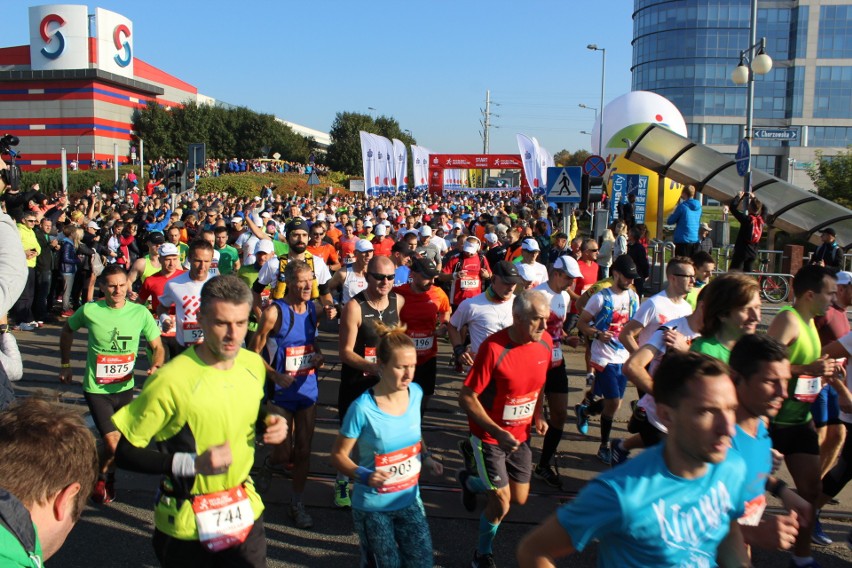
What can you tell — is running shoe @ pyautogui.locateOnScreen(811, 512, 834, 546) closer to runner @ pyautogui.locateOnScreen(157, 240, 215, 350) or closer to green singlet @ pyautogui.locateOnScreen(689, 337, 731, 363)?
green singlet @ pyautogui.locateOnScreen(689, 337, 731, 363)

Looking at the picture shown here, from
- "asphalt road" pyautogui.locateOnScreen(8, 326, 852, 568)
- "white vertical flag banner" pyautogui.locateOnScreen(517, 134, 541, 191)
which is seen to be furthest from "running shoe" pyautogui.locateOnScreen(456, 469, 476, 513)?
"white vertical flag banner" pyautogui.locateOnScreen(517, 134, 541, 191)

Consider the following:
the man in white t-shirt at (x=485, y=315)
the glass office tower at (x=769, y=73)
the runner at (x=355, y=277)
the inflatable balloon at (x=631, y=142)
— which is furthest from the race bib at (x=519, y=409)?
the glass office tower at (x=769, y=73)

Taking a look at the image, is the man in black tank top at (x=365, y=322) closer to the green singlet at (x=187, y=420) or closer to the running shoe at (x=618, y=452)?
the running shoe at (x=618, y=452)

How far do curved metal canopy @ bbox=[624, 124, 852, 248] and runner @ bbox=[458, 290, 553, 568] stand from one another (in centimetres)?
1202

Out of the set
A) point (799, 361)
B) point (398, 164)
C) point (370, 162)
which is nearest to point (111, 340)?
point (799, 361)

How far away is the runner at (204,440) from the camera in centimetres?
296

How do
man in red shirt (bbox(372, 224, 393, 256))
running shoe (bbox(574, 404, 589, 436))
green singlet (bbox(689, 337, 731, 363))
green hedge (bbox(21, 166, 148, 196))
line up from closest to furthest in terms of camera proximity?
green singlet (bbox(689, 337, 731, 363)) → running shoe (bbox(574, 404, 589, 436)) → man in red shirt (bbox(372, 224, 393, 256)) → green hedge (bbox(21, 166, 148, 196))

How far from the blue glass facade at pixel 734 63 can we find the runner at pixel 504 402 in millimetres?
73898

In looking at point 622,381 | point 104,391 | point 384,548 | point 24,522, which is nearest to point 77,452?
point 24,522

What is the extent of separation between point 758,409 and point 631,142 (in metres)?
20.5

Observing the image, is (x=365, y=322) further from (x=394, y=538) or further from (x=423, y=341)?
(x=394, y=538)

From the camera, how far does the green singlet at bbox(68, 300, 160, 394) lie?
5.32m

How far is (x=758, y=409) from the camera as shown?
9.80ft

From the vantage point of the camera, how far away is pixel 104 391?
532 centimetres
